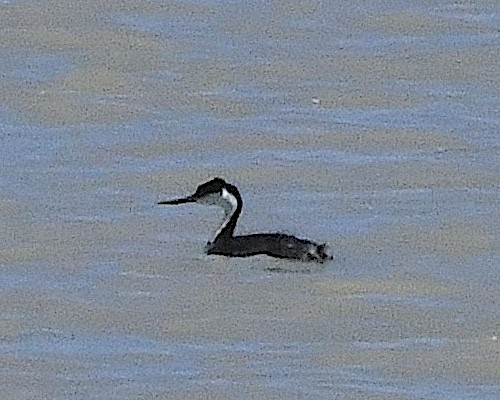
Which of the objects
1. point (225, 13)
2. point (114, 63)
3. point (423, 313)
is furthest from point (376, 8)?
point (423, 313)

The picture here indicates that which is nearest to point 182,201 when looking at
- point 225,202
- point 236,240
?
point 225,202

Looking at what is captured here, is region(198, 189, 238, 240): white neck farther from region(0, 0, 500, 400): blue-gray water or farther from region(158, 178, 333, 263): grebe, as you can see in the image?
region(0, 0, 500, 400): blue-gray water

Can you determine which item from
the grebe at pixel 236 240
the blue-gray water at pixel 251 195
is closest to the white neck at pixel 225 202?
the grebe at pixel 236 240

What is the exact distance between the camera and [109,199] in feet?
34.7

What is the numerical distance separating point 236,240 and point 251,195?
37.1 inches

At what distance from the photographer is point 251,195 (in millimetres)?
10766

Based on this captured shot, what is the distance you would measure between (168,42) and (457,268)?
4.93 meters

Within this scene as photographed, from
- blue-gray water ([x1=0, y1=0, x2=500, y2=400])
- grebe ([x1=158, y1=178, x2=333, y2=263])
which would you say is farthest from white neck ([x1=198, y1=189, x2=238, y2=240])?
blue-gray water ([x1=0, y1=0, x2=500, y2=400])

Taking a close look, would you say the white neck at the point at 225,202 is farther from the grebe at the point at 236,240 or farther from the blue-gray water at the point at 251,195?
the blue-gray water at the point at 251,195

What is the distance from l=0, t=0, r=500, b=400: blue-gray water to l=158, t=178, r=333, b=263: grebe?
69mm

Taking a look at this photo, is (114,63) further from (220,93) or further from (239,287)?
(239,287)

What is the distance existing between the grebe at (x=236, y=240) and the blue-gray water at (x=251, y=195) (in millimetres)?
69

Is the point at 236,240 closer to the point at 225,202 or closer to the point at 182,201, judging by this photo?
the point at 225,202

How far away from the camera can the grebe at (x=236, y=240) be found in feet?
31.2
